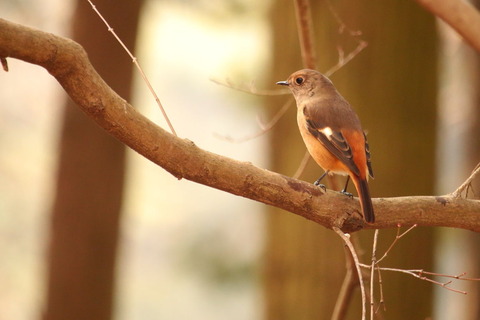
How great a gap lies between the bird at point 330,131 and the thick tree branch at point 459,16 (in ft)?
3.17

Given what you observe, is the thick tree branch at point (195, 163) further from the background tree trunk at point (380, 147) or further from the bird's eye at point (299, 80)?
the background tree trunk at point (380, 147)

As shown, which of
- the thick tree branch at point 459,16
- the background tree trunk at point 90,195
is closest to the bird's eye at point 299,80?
the thick tree branch at point 459,16

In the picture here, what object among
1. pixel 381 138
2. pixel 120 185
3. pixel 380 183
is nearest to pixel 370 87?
pixel 381 138

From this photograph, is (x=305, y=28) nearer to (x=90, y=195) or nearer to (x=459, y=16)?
(x=459, y=16)

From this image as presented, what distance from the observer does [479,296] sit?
6773 mm

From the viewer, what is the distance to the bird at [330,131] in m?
4.09

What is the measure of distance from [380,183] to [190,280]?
2.97 metres

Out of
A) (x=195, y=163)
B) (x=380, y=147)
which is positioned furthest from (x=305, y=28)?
(x=380, y=147)

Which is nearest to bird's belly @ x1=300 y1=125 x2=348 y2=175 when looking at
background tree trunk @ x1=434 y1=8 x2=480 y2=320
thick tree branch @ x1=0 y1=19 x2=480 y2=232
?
thick tree branch @ x1=0 y1=19 x2=480 y2=232

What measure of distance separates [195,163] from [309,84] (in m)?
2.26

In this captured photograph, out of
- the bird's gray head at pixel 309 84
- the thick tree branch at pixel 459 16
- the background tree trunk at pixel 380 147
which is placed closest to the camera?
the thick tree branch at pixel 459 16

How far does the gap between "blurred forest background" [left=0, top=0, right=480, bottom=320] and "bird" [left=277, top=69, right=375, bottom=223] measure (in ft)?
1.60

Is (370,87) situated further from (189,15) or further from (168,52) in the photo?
(168,52)

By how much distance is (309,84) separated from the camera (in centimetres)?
481
